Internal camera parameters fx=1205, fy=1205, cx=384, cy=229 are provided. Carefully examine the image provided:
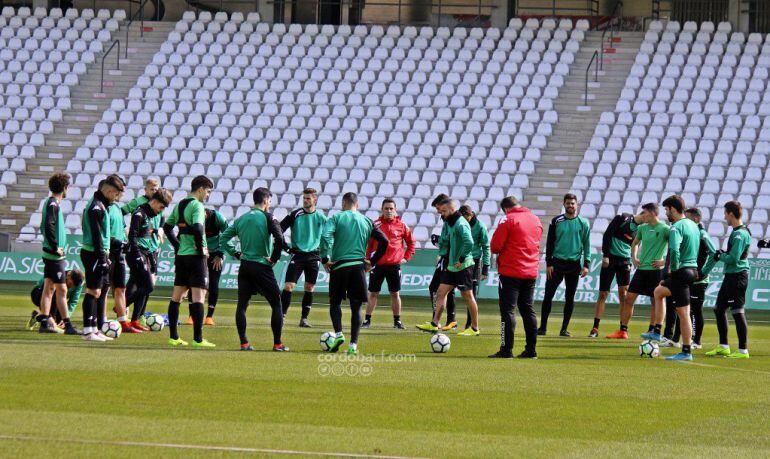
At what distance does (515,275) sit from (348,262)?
2089 mm

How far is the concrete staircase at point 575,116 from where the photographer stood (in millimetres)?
32750

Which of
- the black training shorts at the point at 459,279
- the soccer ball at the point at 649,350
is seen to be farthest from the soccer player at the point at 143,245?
the soccer ball at the point at 649,350

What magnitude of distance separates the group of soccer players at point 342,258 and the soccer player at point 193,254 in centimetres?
1

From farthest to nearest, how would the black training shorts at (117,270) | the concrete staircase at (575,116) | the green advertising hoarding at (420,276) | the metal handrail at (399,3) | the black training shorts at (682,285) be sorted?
1. the metal handrail at (399,3)
2. the concrete staircase at (575,116)
3. the green advertising hoarding at (420,276)
4. the black training shorts at (117,270)
5. the black training shorts at (682,285)

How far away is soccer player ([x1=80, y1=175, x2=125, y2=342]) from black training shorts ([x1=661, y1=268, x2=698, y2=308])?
687 centimetres

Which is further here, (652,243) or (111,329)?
(652,243)

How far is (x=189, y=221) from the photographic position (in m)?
14.0

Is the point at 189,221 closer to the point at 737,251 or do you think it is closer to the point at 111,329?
the point at 111,329

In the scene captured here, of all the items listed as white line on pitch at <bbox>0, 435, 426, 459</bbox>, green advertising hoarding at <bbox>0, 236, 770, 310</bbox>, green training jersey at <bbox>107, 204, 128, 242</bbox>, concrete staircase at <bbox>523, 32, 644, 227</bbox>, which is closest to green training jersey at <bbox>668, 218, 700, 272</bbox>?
green training jersey at <bbox>107, 204, 128, 242</bbox>

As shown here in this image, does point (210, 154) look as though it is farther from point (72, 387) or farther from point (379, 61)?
point (72, 387)

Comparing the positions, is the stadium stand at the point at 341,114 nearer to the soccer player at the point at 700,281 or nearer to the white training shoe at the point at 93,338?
the soccer player at the point at 700,281

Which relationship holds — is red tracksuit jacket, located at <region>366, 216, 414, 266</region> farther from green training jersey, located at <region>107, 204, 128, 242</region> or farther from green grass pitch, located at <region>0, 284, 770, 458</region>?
green training jersey, located at <region>107, 204, 128, 242</region>

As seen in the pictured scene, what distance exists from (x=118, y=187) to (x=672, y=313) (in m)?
8.05

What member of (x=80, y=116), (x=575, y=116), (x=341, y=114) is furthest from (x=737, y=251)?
(x=80, y=116)
